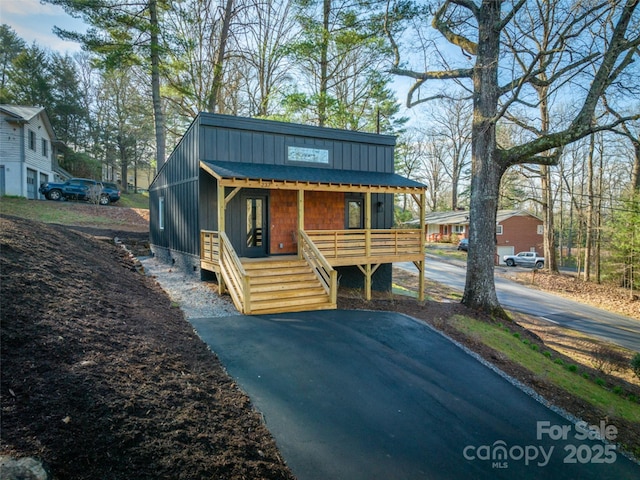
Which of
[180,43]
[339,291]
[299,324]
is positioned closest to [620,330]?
[339,291]

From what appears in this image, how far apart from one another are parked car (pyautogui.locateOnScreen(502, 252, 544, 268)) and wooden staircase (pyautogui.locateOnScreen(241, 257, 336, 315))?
25684 mm

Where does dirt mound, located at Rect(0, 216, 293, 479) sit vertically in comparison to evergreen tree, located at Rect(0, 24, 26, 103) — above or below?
below

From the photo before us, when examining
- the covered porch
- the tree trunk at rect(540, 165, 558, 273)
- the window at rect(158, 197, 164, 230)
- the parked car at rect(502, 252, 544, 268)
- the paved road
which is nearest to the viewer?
the covered porch

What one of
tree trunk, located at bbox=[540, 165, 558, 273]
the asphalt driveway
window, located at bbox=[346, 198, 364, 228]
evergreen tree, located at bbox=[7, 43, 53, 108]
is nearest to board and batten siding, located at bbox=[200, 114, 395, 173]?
window, located at bbox=[346, 198, 364, 228]

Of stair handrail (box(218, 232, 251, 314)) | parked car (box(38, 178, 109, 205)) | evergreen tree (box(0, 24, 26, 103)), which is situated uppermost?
evergreen tree (box(0, 24, 26, 103))

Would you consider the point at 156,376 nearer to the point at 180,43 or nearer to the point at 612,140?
the point at 180,43

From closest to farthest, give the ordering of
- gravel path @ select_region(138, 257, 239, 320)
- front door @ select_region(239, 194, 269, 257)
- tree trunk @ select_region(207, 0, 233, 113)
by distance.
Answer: gravel path @ select_region(138, 257, 239, 320) → front door @ select_region(239, 194, 269, 257) → tree trunk @ select_region(207, 0, 233, 113)

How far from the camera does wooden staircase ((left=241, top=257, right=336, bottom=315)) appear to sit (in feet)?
27.2

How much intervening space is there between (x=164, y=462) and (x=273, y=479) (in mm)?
937

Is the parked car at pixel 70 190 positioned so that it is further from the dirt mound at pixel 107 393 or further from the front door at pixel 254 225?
the dirt mound at pixel 107 393

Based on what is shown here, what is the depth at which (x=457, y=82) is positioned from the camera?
11.7 metres

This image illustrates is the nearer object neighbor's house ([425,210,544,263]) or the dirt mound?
the dirt mound

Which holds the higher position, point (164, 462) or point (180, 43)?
point (180, 43)

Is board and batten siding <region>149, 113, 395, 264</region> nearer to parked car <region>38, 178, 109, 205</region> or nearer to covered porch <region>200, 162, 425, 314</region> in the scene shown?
covered porch <region>200, 162, 425, 314</region>
